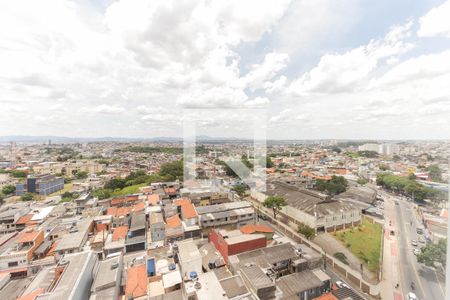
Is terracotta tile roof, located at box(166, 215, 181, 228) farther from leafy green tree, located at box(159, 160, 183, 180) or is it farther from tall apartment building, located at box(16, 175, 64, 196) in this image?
tall apartment building, located at box(16, 175, 64, 196)

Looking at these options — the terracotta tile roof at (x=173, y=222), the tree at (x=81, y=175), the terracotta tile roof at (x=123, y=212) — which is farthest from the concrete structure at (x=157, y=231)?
the tree at (x=81, y=175)

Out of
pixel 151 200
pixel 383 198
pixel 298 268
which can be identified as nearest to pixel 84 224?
pixel 151 200

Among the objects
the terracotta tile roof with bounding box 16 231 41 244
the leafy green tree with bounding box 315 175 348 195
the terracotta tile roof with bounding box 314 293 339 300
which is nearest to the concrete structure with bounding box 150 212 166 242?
the terracotta tile roof with bounding box 16 231 41 244

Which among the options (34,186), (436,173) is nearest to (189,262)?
(436,173)

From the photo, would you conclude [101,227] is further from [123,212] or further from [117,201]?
[117,201]

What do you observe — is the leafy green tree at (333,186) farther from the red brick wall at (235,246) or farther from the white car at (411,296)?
the red brick wall at (235,246)

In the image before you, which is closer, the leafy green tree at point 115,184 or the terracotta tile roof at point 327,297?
the terracotta tile roof at point 327,297
